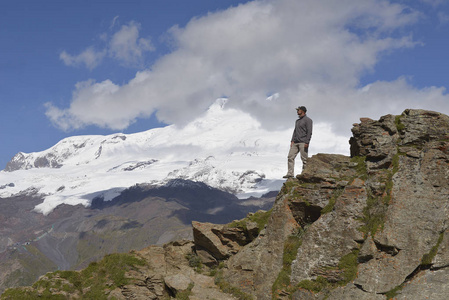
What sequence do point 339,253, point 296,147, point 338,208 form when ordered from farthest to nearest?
point 296,147, point 338,208, point 339,253

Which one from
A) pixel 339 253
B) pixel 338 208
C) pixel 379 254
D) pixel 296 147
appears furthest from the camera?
pixel 296 147

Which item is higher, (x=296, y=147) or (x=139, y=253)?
(x=296, y=147)

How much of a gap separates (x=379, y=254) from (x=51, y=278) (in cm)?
2094

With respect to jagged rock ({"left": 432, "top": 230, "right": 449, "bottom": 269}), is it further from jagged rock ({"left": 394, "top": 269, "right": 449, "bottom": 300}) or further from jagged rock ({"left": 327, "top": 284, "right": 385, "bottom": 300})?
jagged rock ({"left": 327, "top": 284, "right": 385, "bottom": 300})

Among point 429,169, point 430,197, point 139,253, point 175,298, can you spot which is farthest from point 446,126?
point 139,253

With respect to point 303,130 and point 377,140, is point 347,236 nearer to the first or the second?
point 377,140

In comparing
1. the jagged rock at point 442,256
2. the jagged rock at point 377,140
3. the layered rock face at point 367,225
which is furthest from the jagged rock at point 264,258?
the jagged rock at point 442,256

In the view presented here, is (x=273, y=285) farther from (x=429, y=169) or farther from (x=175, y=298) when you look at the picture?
(x=429, y=169)

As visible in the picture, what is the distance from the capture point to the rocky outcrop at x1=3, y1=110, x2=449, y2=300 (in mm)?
19734

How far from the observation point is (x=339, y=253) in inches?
862

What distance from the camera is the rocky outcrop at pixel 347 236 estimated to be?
19734mm

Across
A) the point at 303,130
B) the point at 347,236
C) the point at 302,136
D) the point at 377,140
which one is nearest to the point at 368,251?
the point at 347,236

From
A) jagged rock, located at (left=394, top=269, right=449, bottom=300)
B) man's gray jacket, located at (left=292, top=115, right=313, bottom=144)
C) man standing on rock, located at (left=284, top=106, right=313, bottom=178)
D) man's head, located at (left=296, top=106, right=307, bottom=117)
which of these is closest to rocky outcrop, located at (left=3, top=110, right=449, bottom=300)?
jagged rock, located at (left=394, top=269, right=449, bottom=300)

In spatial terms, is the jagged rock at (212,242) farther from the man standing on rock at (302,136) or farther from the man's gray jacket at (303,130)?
the man's gray jacket at (303,130)
